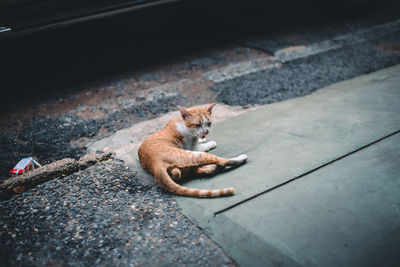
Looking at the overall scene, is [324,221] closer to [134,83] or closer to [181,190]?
[181,190]

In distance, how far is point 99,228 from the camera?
7.32 feet

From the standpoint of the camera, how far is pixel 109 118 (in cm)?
427

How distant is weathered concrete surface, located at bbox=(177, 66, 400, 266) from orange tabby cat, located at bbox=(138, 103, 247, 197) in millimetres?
95

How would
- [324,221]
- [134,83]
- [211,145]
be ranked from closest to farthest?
[324,221] < [211,145] < [134,83]

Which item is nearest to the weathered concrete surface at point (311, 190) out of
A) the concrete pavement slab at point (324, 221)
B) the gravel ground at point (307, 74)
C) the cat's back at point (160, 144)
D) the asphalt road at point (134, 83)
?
the concrete pavement slab at point (324, 221)

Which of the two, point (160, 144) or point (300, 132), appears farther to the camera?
point (300, 132)

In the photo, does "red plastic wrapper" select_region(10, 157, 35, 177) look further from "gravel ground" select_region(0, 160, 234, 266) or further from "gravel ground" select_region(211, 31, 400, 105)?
"gravel ground" select_region(211, 31, 400, 105)

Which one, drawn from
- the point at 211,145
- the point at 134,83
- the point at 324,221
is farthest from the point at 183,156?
the point at 134,83

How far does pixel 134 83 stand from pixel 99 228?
331 cm

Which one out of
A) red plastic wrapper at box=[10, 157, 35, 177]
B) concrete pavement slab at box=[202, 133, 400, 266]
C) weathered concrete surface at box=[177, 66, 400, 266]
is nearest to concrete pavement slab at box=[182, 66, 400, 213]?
weathered concrete surface at box=[177, 66, 400, 266]

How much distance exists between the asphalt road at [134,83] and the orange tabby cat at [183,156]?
18cm

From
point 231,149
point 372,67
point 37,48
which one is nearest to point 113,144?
point 231,149

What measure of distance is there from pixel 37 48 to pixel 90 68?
3.03 ft

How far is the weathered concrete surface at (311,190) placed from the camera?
6.15ft
